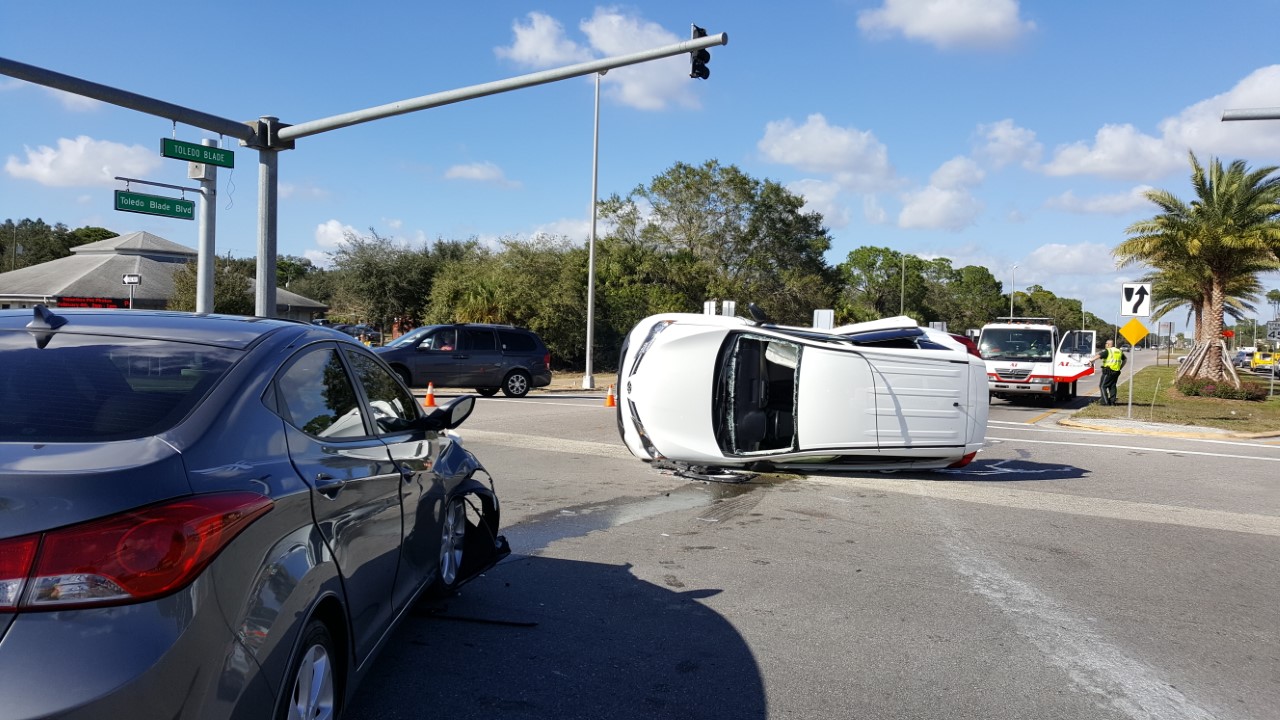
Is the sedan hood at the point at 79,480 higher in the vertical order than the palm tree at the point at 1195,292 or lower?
lower

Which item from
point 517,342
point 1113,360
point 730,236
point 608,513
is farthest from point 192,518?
point 730,236

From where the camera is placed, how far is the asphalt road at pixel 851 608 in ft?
14.3

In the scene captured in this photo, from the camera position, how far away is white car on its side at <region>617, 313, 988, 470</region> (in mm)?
10102

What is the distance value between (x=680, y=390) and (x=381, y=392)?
19.5 feet

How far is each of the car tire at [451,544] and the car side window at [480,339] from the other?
1741 centimetres

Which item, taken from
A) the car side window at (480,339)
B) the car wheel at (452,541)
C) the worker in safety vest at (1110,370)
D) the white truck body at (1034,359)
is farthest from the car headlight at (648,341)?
the worker in safety vest at (1110,370)

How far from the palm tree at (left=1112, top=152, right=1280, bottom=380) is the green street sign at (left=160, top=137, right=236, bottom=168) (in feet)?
92.6

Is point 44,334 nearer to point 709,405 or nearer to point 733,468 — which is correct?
point 709,405

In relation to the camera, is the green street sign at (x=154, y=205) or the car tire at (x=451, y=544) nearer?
the car tire at (x=451, y=544)

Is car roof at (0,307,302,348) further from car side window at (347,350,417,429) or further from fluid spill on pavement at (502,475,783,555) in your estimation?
fluid spill on pavement at (502,475,783,555)

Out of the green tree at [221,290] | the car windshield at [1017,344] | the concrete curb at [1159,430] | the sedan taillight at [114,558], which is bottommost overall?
the concrete curb at [1159,430]

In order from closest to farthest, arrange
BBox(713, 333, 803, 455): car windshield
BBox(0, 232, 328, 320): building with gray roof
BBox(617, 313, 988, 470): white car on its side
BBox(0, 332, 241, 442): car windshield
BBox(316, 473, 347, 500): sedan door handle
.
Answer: BBox(0, 332, 241, 442): car windshield < BBox(316, 473, 347, 500): sedan door handle < BBox(617, 313, 988, 470): white car on its side < BBox(713, 333, 803, 455): car windshield < BBox(0, 232, 328, 320): building with gray roof

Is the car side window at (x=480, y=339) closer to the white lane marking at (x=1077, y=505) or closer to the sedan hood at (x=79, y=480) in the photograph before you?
the white lane marking at (x=1077, y=505)

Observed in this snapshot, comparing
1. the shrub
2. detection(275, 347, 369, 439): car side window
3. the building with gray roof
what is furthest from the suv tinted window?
the shrub
